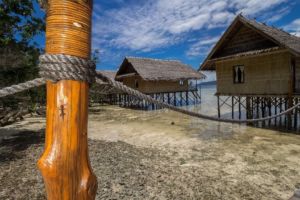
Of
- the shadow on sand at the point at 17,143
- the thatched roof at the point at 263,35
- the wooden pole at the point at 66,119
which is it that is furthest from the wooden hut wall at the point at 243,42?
the wooden pole at the point at 66,119

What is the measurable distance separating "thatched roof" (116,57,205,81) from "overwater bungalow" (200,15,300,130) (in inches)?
354

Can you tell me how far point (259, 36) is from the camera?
12.0 metres

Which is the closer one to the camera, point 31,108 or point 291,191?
point 291,191

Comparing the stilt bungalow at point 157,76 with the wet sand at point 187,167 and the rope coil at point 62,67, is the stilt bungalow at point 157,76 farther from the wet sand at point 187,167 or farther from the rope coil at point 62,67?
the rope coil at point 62,67

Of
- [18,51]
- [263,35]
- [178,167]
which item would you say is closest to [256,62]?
[263,35]

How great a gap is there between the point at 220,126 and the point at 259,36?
559cm

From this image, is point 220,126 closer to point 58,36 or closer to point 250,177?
point 250,177

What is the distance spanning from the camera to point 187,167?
20.7 ft

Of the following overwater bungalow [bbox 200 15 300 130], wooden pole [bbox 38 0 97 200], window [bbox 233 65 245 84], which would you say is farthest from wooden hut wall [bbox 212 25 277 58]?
wooden pole [bbox 38 0 97 200]

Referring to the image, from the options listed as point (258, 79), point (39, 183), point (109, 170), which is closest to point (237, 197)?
point (109, 170)

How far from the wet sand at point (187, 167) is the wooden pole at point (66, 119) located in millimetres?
3838

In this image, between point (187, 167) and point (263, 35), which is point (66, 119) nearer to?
point (187, 167)

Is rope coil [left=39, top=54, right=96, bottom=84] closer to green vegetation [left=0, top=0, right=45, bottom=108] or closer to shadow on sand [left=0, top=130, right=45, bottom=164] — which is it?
green vegetation [left=0, top=0, right=45, bottom=108]

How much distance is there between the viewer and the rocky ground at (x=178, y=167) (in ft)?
15.9
